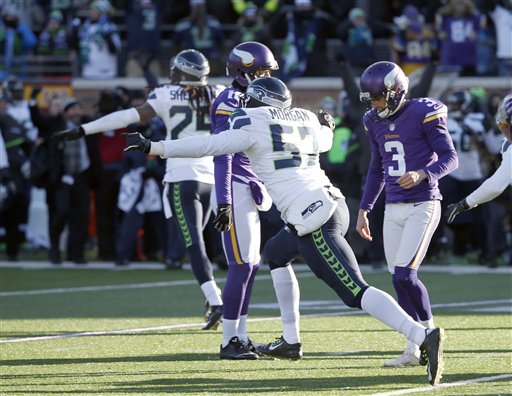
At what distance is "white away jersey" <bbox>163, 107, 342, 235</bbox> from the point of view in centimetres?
702

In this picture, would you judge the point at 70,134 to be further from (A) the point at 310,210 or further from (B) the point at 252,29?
(B) the point at 252,29

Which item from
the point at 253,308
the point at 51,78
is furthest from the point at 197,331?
the point at 51,78

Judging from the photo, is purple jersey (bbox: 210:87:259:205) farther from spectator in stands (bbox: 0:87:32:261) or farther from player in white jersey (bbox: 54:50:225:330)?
spectator in stands (bbox: 0:87:32:261)

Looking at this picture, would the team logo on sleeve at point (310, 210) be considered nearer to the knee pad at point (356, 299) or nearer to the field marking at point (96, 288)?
the knee pad at point (356, 299)

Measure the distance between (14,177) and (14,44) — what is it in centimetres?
520

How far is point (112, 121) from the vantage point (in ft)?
29.4

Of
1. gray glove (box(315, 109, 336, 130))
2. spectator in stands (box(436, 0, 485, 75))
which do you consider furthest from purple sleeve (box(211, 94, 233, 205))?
spectator in stands (box(436, 0, 485, 75))

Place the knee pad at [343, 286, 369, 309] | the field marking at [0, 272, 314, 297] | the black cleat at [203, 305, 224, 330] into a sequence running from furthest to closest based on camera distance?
1. the field marking at [0, 272, 314, 297]
2. the black cleat at [203, 305, 224, 330]
3. the knee pad at [343, 286, 369, 309]

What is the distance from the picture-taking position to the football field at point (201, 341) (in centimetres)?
678

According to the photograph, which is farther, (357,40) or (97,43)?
(97,43)

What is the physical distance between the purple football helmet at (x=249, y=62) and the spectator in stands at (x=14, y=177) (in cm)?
786

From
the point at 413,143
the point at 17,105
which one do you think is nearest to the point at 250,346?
the point at 413,143

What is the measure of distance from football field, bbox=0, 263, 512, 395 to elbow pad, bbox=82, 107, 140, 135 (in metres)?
1.43

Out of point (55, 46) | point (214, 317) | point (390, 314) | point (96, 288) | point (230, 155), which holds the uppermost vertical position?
point (230, 155)
